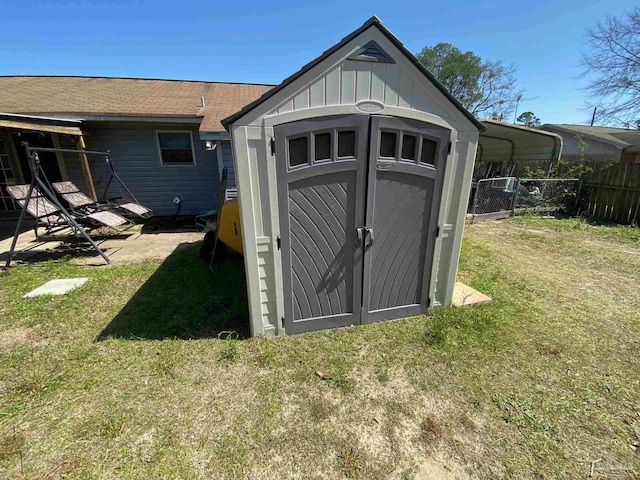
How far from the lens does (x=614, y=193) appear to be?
29.5 ft

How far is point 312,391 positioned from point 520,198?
437 inches

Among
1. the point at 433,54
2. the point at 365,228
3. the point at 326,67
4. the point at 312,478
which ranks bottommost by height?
the point at 312,478

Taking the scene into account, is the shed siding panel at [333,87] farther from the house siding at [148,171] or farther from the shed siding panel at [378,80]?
the house siding at [148,171]

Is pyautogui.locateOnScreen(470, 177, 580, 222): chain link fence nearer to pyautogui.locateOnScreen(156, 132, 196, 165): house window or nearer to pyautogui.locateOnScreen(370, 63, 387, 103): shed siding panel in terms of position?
pyautogui.locateOnScreen(370, 63, 387, 103): shed siding panel

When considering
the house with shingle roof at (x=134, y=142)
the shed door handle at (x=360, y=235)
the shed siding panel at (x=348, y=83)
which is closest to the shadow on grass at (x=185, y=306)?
the shed door handle at (x=360, y=235)

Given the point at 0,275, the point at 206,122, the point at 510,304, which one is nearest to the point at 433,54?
the point at 206,122

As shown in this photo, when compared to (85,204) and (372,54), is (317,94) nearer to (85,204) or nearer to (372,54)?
(372,54)

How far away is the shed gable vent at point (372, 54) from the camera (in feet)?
8.56

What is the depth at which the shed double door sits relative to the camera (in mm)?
2797

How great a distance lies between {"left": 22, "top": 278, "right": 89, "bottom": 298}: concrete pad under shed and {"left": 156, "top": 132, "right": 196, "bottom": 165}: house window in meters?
4.92

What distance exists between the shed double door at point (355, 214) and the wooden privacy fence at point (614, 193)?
30.7 feet

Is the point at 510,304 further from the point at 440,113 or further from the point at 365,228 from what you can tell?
the point at 440,113

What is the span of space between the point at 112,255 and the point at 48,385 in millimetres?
3883

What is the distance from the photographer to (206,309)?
3814 mm
